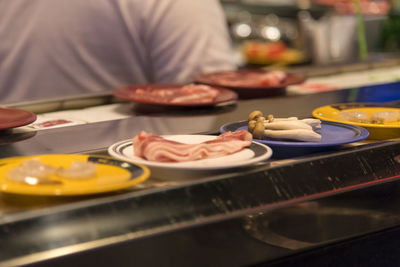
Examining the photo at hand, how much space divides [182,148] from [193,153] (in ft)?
0.08

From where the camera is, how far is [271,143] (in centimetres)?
116

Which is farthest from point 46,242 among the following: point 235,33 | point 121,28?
point 235,33

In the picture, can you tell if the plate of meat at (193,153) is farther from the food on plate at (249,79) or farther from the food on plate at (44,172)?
the food on plate at (249,79)

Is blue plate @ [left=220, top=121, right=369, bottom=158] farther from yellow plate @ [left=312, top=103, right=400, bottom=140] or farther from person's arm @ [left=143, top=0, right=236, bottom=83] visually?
person's arm @ [left=143, top=0, right=236, bottom=83]

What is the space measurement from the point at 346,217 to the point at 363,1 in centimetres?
Answer: 483

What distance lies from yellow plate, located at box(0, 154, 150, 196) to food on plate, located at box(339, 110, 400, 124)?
670 millimetres

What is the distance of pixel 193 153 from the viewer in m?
1.07

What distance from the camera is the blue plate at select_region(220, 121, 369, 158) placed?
116 cm

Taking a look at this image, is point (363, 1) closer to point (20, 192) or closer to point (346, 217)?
point (346, 217)

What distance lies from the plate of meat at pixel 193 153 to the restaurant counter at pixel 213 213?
24 mm

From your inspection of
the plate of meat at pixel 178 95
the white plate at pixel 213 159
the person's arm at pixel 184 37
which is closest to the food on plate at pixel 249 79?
the plate of meat at pixel 178 95

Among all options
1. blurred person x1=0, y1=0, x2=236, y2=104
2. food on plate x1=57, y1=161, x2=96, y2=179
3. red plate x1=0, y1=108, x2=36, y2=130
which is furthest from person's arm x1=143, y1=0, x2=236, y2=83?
food on plate x1=57, y1=161, x2=96, y2=179

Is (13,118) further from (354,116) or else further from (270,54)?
(270,54)

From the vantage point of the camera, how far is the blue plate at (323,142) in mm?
1156
